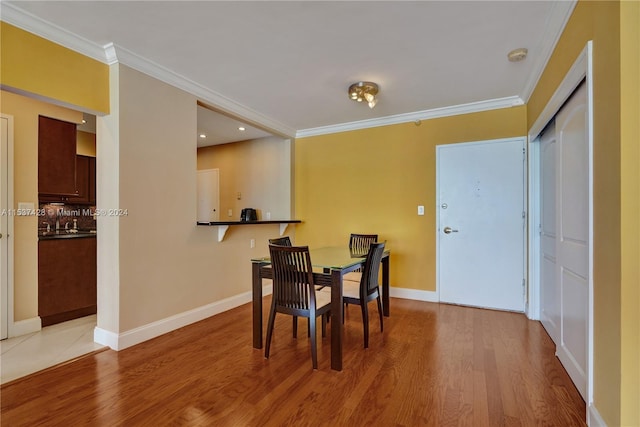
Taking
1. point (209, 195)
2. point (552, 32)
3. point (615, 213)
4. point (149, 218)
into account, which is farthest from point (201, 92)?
→ point (615, 213)

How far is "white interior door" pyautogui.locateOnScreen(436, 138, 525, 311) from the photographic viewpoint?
11.5ft

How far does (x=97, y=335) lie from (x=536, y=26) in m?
4.16

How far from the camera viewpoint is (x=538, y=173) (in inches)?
128

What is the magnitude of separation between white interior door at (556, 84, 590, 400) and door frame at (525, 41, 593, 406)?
59mm

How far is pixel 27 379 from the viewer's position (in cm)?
208

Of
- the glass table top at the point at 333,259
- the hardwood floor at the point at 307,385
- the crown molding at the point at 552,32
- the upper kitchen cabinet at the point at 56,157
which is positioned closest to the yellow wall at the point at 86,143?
the upper kitchen cabinet at the point at 56,157

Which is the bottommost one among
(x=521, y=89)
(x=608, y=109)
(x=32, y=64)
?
(x=608, y=109)

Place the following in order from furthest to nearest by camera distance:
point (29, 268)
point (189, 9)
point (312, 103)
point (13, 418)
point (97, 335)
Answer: point (312, 103), point (29, 268), point (97, 335), point (189, 9), point (13, 418)

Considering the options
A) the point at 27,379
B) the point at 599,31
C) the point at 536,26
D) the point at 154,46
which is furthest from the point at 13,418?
the point at 536,26

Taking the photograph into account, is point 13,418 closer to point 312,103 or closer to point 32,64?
point 32,64

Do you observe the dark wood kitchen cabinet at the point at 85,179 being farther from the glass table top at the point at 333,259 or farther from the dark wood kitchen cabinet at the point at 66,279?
the glass table top at the point at 333,259

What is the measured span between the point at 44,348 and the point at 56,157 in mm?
1894

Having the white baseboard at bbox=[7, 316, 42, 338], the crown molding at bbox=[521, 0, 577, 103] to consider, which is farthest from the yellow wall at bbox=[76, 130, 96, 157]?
the crown molding at bbox=[521, 0, 577, 103]

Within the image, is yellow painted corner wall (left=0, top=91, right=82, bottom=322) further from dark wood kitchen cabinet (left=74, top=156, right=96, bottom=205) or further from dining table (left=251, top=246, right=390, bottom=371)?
dining table (left=251, top=246, right=390, bottom=371)
